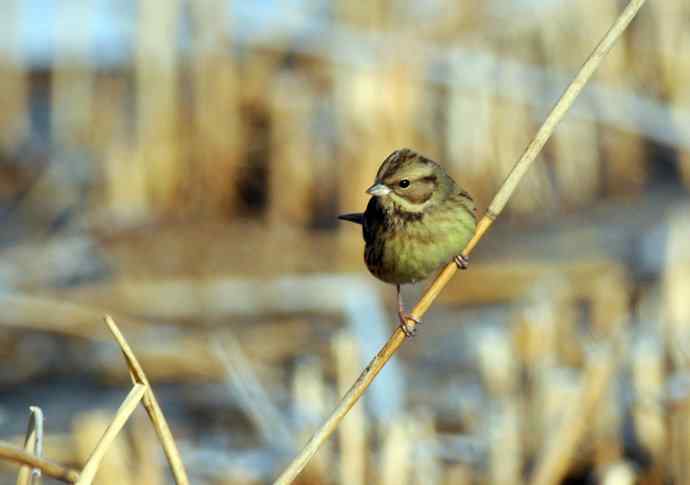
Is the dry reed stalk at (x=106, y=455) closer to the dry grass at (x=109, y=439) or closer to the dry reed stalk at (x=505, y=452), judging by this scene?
the dry reed stalk at (x=505, y=452)

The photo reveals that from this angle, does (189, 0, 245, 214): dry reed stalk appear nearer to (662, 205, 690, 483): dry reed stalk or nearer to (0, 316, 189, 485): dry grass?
(662, 205, 690, 483): dry reed stalk

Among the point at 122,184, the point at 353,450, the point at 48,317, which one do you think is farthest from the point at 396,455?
the point at 122,184

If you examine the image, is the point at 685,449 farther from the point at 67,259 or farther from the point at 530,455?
the point at 67,259

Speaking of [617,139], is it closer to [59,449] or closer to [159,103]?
[159,103]

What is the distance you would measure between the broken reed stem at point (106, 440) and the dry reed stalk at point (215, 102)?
23.1 ft

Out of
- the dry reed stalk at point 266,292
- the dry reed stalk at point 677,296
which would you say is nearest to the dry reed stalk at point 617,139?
the dry reed stalk at point 266,292

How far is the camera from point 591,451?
20.3ft

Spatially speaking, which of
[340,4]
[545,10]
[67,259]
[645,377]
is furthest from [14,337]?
[545,10]

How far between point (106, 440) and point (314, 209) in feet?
23.6

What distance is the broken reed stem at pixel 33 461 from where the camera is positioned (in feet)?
9.06

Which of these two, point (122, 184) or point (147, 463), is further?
point (122, 184)

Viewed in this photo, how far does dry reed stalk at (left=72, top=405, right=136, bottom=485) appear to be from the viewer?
5.32 m

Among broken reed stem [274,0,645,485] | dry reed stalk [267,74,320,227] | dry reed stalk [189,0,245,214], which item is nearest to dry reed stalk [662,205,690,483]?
broken reed stem [274,0,645,485]

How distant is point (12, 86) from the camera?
11.2 m
